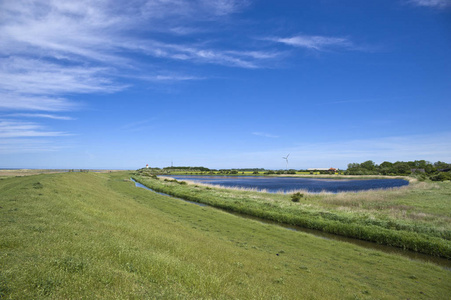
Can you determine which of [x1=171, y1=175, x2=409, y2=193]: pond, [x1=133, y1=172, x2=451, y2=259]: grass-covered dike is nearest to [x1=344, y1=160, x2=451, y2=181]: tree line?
[x1=171, y1=175, x2=409, y2=193]: pond

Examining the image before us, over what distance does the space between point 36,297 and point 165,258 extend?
444 centimetres

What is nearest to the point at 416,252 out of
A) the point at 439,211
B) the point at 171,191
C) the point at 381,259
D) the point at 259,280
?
the point at 381,259

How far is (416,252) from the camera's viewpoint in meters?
18.7

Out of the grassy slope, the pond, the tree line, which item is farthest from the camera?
the tree line

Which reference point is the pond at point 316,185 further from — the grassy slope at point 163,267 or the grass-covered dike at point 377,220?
the grassy slope at point 163,267

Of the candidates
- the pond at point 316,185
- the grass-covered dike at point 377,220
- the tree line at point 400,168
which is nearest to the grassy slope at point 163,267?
the grass-covered dike at point 377,220

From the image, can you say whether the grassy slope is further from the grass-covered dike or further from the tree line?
the tree line

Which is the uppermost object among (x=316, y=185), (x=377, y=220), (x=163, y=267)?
(x=163, y=267)

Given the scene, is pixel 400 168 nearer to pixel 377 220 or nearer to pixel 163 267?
pixel 377 220

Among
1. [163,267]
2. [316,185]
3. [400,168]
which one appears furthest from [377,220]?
[400,168]

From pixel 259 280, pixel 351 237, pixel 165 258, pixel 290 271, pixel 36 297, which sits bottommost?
pixel 351 237

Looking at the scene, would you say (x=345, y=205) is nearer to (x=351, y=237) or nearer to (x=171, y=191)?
(x=351, y=237)

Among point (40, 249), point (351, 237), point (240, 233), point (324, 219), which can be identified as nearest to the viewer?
point (40, 249)

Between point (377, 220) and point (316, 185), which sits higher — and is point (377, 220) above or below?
above
